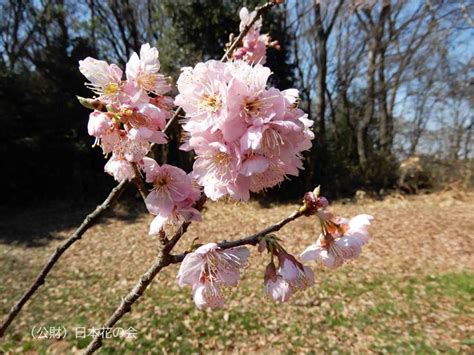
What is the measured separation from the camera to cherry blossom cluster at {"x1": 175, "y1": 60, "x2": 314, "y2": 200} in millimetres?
619

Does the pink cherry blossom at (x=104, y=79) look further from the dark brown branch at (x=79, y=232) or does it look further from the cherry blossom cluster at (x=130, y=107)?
the dark brown branch at (x=79, y=232)

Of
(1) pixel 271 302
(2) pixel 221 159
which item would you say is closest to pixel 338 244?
→ (2) pixel 221 159

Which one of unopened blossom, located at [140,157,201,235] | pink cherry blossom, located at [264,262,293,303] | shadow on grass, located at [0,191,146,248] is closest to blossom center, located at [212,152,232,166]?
unopened blossom, located at [140,157,201,235]

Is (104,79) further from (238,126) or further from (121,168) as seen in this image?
(238,126)

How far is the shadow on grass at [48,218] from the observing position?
21.4 feet

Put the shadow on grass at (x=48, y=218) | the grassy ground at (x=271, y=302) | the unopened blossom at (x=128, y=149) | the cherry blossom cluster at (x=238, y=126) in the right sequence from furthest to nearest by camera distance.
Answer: the shadow on grass at (x=48, y=218) < the grassy ground at (x=271, y=302) < the unopened blossom at (x=128, y=149) < the cherry blossom cluster at (x=238, y=126)

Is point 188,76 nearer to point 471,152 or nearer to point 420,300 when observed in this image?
point 420,300

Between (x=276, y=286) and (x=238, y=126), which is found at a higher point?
(x=238, y=126)

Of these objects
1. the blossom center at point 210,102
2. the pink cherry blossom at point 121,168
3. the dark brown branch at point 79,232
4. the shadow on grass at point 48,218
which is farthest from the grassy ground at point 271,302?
the blossom center at point 210,102

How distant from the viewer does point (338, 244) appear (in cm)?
94

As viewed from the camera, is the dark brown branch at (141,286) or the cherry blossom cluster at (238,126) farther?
the dark brown branch at (141,286)

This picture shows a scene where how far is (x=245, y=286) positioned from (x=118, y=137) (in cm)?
404

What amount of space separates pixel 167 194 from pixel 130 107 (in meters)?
0.19

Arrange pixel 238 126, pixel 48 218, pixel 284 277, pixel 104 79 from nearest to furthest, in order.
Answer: pixel 238 126
pixel 104 79
pixel 284 277
pixel 48 218
